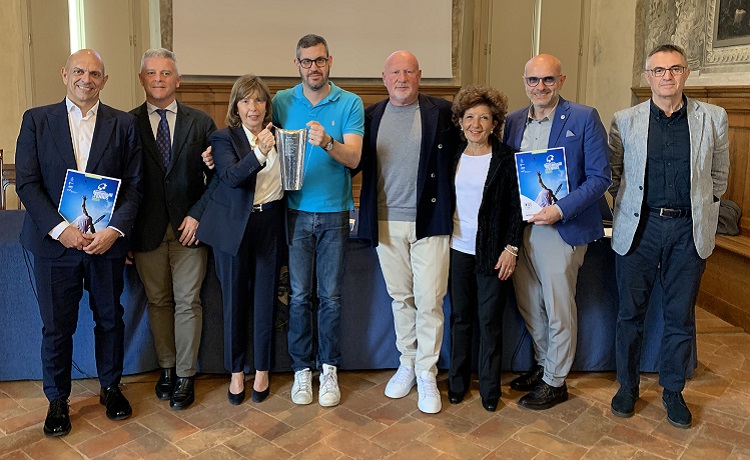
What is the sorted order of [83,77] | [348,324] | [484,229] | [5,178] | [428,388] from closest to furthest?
1. [83,77]
2. [484,229]
3. [428,388]
4. [348,324]
5. [5,178]

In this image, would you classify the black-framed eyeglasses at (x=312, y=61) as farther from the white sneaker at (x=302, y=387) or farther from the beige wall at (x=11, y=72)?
the beige wall at (x=11, y=72)

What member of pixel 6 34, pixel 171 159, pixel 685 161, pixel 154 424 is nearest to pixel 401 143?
pixel 171 159

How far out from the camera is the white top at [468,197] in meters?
2.99

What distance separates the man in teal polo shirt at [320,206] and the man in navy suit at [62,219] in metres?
0.72

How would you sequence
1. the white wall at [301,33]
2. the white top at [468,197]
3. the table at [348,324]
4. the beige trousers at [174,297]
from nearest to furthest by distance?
the white top at [468,197], the beige trousers at [174,297], the table at [348,324], the white wall at [301,33]

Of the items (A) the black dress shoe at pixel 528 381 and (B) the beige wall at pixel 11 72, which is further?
(B) the beige wall at pixel 11 72

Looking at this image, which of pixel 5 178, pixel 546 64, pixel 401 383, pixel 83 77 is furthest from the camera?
pixel 5 178

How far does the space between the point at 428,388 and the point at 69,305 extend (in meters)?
1.66

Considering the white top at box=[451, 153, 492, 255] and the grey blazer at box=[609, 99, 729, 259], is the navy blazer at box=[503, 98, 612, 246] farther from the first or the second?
the white top at box=[451, 153, 492, 255]

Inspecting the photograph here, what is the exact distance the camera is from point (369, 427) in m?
3.03

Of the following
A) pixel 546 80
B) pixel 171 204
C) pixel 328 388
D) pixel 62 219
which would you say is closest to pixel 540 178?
pixel 546 80

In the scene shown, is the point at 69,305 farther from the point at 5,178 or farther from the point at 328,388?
the point at 5,178

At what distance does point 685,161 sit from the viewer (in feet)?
9.56

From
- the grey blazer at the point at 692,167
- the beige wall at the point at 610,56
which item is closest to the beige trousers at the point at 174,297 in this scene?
the grey blazer at the point at 692,167
